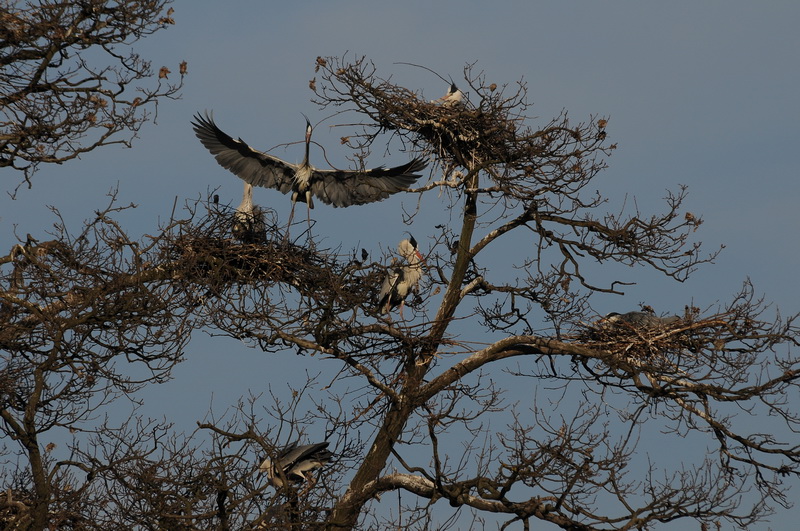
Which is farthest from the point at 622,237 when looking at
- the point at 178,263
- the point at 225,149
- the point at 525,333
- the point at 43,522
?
the point at 43,522

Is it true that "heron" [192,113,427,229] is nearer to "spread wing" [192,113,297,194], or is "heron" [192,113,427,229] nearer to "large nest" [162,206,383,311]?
"spread wing" [192,113,297,194]

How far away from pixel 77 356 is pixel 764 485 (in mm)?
6832

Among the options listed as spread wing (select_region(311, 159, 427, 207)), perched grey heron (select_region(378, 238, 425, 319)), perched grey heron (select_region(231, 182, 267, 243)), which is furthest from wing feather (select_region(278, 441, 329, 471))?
spread wing (select_region(311, 159, 427, 207))

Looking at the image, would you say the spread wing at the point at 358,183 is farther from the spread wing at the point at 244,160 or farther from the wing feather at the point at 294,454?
the wing feather at the point at 294,454

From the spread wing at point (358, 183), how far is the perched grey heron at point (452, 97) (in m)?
0.97

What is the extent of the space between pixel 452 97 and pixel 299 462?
5037 millimetres

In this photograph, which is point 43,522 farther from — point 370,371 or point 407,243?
point 407,243

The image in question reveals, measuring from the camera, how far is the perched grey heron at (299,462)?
31.3ft

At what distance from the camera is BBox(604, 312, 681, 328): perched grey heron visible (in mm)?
10617

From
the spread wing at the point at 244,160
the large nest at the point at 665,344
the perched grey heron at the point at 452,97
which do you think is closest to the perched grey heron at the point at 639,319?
the large nest at the point at 665,344

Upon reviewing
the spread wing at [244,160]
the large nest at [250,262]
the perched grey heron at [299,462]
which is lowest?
the perched grey heron at [299,462]

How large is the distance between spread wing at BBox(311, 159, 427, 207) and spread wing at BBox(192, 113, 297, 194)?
439 mm

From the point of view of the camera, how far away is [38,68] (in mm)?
10398

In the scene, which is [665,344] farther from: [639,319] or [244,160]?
[244,160]
